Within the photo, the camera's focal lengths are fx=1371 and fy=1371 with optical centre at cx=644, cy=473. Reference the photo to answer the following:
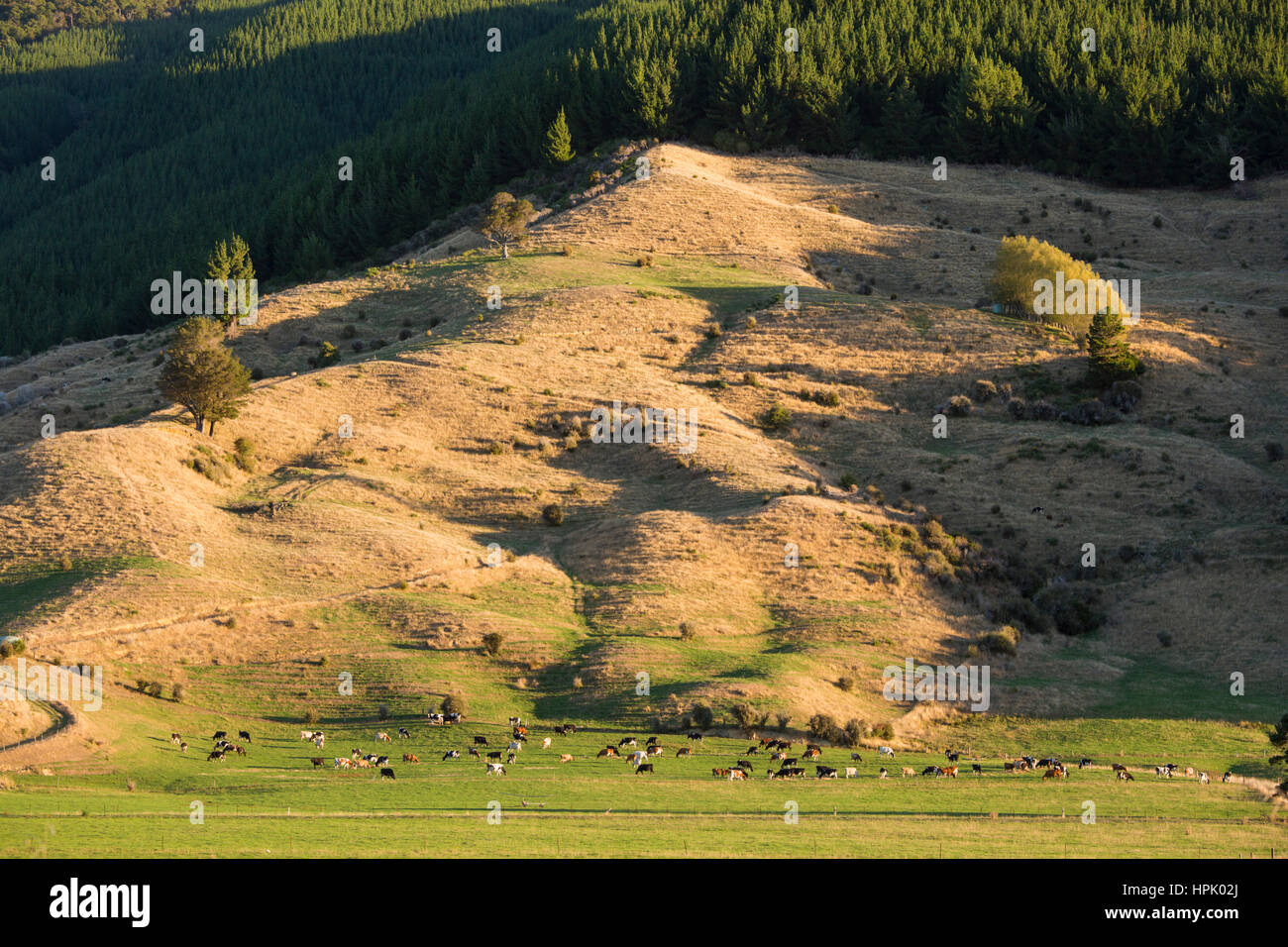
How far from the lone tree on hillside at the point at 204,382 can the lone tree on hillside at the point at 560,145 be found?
6770cm

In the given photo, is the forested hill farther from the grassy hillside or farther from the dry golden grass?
the grassy hillside

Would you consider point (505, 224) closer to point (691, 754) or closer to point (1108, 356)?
point (1108, 356)

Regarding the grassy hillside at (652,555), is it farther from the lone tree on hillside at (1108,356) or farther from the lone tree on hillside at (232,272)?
the lone tree on hillside at (232,272)

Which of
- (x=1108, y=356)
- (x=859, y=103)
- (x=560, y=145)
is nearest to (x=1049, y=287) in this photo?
(x=1108, y=356)

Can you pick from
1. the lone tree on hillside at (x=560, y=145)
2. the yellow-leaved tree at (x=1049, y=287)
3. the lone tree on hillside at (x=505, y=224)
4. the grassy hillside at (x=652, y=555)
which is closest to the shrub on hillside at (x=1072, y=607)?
the grassy hillside at (x=652, y=555)

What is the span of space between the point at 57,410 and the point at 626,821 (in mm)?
58785

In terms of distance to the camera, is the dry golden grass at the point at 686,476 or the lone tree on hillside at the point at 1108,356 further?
the lone tree on hillside at the point at 1108,356

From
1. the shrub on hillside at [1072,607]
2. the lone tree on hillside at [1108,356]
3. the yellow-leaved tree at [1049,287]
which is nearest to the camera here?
the shrub on hillside at [1072,607]

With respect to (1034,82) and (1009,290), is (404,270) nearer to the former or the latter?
(1009,290)

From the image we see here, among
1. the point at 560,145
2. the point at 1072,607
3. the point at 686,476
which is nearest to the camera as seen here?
the point at 1072,607

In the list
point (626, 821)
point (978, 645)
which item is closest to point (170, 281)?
point (978, 645)

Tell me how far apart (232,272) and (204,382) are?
231ft

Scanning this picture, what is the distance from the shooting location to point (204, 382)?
7169 centimetres

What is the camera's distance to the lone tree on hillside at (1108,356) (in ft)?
274
